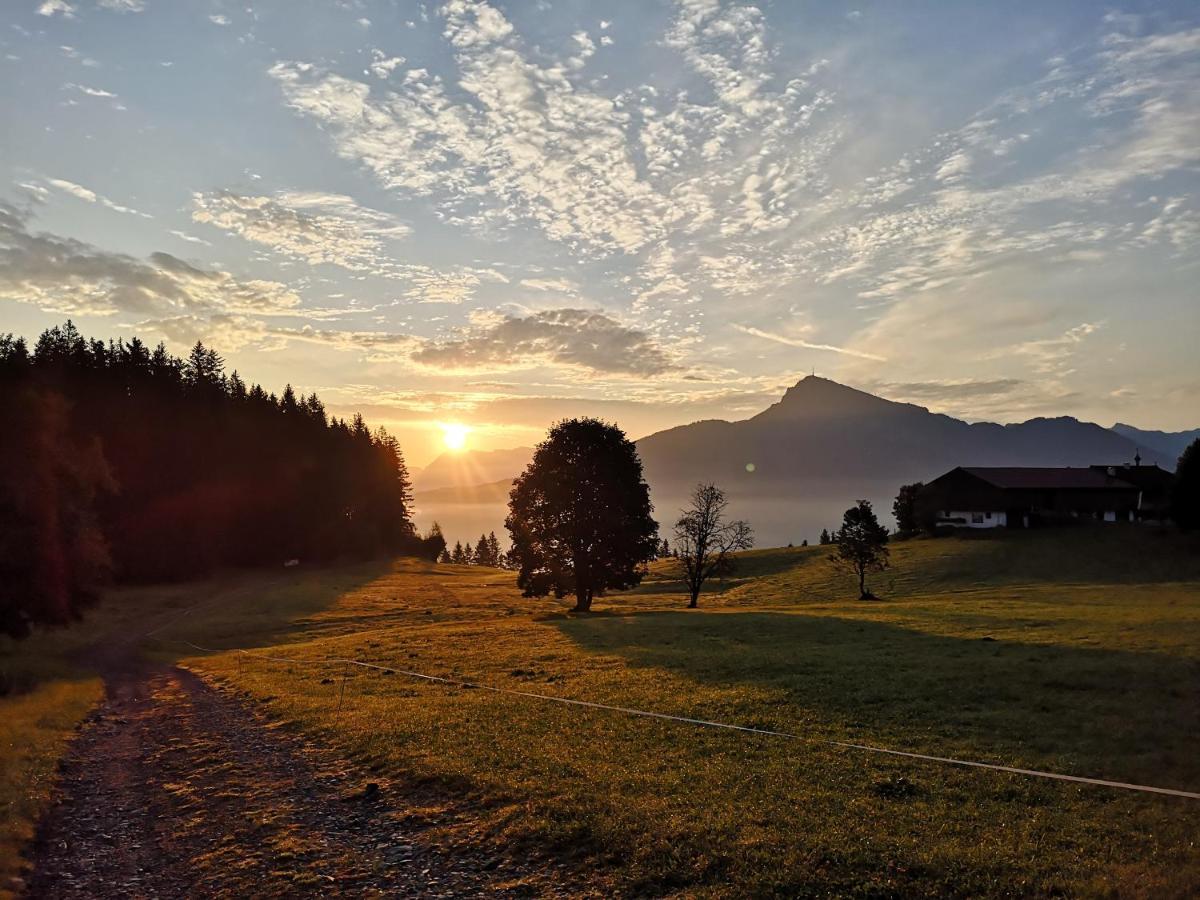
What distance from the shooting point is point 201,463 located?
97875 mm

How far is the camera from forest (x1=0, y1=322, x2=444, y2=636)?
3762 cm

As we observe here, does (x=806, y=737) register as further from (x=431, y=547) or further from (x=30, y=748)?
(x=431, y=547)

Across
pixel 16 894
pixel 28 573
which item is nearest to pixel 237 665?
pixel 28 573

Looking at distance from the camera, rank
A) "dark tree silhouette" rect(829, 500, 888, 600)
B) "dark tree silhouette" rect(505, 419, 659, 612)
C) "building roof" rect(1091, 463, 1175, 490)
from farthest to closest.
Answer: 1. "building roof" rect(1091, 463, 1175, 490)
2. "dark tree silhouette" rect(829, 500, 888, 600)
3. "dark tree silhouette" rect(505, 419, 659, 612)

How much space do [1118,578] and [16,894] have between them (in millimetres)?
Answer: 87068

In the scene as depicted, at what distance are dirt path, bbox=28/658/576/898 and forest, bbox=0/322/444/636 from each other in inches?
836

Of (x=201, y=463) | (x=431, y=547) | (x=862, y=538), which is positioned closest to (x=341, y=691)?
(x=862, y=538)

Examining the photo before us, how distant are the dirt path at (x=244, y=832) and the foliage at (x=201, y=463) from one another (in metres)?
50.8

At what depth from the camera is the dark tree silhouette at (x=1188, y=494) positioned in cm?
7919

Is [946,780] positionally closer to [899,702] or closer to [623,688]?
[899,702]

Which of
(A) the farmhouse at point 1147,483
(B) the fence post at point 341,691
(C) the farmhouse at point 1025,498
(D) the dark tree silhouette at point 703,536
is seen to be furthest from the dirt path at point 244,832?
(A) the farmhouse at point 1147,483

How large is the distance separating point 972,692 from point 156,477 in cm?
9974

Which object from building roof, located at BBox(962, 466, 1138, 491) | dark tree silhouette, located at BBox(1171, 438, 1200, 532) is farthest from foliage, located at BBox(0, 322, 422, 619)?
dark tree silhouette, located at BBox(1171, 438, 1200, 532)

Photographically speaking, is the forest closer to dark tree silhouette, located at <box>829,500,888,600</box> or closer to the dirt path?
the dirt path
